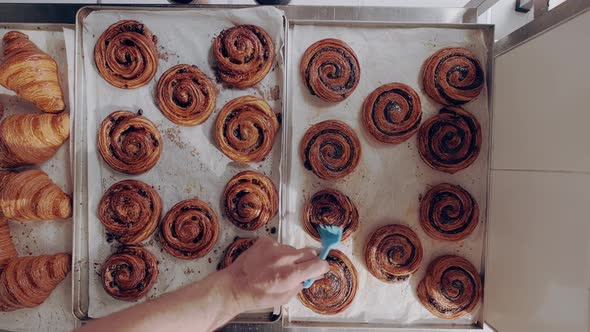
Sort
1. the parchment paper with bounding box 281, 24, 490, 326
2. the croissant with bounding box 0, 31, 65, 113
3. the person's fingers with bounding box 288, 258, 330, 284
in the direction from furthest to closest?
the parchment paper with bounding box 281, 24, 490, 326 < the croissant with bounding box 0, 31, 65, 113 < the person's fingers with bounding box 288, 258, 330, 284

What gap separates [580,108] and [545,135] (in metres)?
0.19

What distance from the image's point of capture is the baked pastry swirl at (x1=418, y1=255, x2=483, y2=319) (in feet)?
5.96

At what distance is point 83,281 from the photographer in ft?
6.20

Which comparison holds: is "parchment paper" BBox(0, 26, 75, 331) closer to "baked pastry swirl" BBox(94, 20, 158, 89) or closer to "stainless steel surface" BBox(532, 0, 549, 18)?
"baked pastry swirl" BBox(94, 20, 158, 89)

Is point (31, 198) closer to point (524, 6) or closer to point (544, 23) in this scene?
point (544, 23)

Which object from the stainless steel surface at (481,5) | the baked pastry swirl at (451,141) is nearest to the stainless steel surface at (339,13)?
the stainless steel surface at (481,5)

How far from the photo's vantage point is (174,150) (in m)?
1.88

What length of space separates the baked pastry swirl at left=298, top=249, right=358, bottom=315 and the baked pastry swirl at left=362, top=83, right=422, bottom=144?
62 cm

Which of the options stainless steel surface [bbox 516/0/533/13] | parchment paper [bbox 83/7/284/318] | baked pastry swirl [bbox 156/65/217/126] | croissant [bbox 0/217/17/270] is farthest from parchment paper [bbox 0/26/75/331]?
stainless steel surface [bbox 516/0/533/13]

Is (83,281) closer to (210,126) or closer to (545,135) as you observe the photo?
(210,126)

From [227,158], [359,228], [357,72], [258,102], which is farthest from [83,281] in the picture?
[357,72]

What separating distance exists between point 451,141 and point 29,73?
1.99m

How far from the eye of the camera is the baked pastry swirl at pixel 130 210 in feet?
5.98

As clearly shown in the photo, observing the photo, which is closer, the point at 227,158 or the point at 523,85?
the point at 523,85
